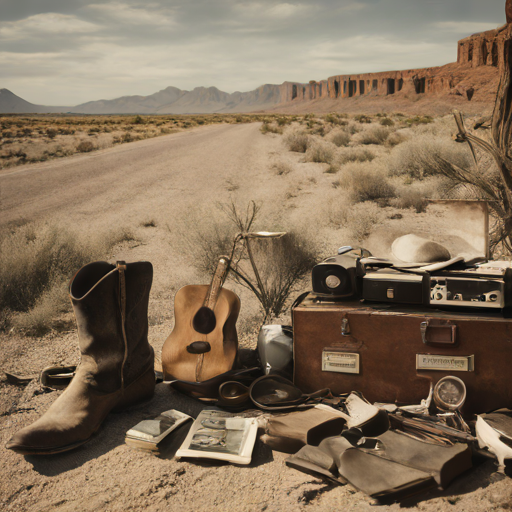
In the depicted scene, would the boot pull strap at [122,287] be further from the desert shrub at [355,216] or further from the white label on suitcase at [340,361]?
the desert shrub at [355,216]

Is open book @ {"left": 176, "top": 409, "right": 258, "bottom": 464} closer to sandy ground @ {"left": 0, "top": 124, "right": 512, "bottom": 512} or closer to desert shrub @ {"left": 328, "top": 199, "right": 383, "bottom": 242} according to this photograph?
sandy ground @ {"left": 0, "top": 124, "right": 512, "bottom": 512}

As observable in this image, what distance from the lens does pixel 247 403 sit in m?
2.55

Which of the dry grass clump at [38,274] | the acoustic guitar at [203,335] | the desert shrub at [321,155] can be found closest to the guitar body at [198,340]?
the acoustic guitar at [203,335]

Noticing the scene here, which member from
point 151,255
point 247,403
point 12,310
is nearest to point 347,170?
point 151,255

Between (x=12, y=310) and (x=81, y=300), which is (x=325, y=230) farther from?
(x=81, y=300)

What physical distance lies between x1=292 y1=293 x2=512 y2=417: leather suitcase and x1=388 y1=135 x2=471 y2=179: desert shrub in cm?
830

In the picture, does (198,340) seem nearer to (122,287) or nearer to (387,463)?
(122,287)

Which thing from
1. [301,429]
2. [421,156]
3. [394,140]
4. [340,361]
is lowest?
[301,429]

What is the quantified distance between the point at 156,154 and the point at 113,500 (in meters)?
16.7

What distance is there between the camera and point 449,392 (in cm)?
232

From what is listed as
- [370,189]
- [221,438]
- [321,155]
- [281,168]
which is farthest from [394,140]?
[221,438]

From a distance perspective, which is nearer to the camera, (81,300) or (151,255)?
(81,300)

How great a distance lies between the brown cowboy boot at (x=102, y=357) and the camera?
2174 millimetres

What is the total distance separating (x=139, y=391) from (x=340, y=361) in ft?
3.86
